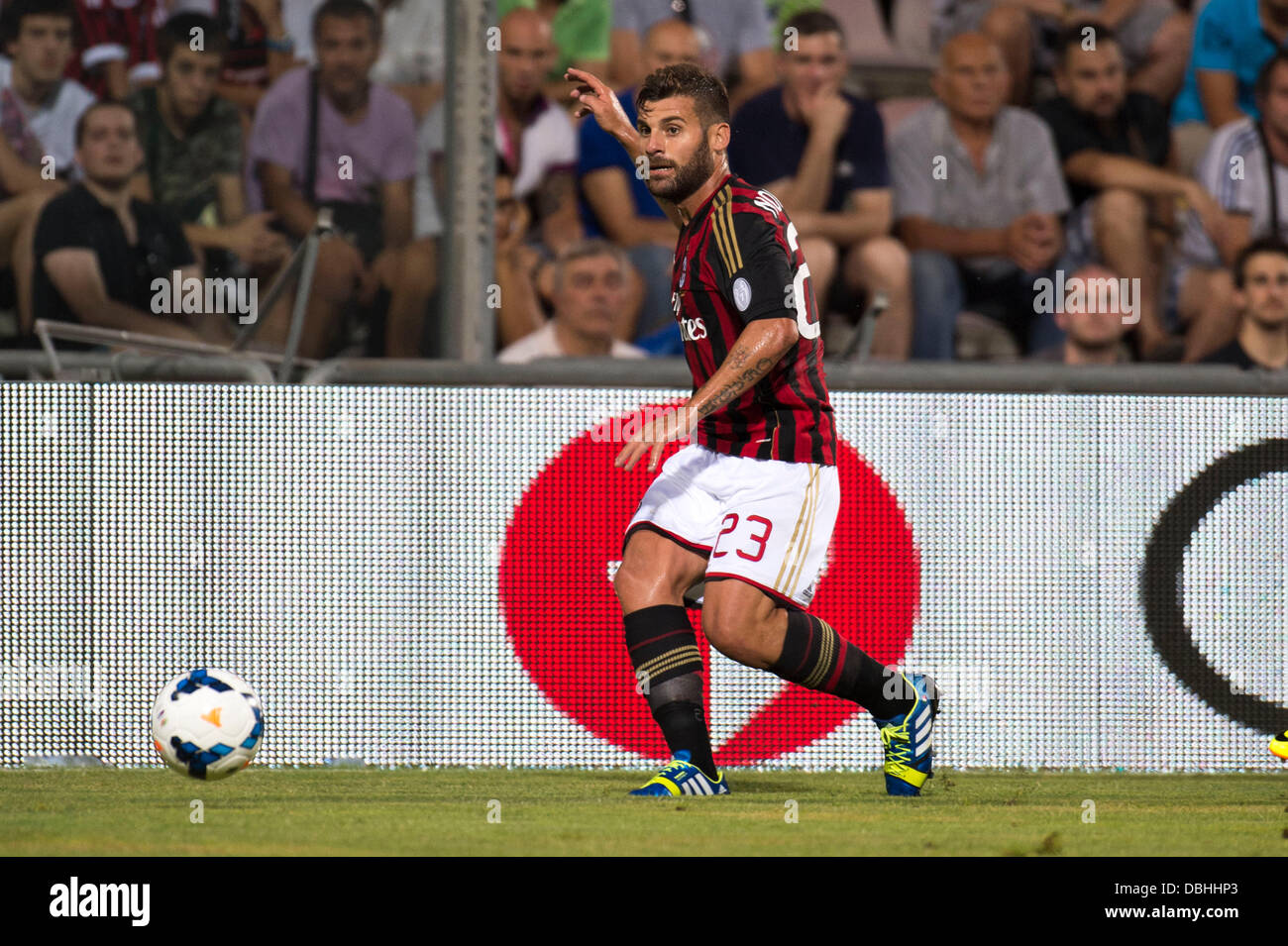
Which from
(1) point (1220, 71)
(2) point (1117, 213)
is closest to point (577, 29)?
(2) point (1117, 213)

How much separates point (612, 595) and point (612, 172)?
130 inches

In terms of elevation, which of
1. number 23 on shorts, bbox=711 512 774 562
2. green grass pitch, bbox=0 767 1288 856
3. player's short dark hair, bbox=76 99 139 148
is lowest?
green grass pitch, bbox=0 767 1288 856

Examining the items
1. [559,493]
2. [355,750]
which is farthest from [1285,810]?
[355,750]

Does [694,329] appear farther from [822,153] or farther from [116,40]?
[116,40]

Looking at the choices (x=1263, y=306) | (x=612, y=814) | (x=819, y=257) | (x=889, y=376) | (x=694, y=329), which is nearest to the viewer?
(x=612, y=814)

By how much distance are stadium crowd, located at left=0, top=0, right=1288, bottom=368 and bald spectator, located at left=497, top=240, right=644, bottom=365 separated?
0.02 m

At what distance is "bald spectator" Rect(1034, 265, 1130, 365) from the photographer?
26.6ft

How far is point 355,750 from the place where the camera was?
564 centimetres

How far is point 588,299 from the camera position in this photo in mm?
7520

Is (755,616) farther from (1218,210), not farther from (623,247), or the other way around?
(1218,210)

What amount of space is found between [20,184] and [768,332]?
4993 millimetres

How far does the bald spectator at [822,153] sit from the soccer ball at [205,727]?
4.43 m

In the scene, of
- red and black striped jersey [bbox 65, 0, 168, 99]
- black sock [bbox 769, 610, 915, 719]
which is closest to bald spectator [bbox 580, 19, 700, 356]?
red and black striped jersey [bbox 65, 0, 168, 99]

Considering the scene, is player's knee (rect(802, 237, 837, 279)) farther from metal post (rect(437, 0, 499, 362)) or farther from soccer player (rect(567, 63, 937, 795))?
soccer player (rect(567, 63, 937, 795))
